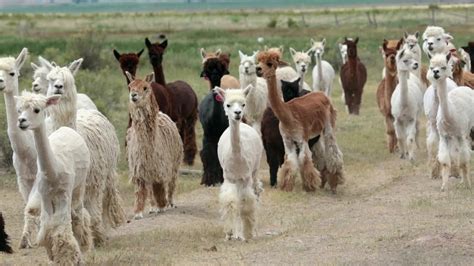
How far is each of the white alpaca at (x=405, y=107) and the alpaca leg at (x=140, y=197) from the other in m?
5.49

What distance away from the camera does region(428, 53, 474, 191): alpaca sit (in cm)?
1386

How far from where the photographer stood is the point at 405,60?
17.5 metres

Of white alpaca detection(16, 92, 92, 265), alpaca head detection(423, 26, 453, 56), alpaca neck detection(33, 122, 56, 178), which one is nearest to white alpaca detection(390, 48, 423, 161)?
alpaca head detection(423, 26, 453, 56)

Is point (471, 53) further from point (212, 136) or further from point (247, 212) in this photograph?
point (247, 212)

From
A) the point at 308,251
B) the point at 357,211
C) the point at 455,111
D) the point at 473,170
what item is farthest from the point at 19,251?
the point at 473,170

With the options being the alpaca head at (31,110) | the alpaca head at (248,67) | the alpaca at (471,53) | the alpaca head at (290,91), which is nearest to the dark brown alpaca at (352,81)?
the alpaca at (471,53)

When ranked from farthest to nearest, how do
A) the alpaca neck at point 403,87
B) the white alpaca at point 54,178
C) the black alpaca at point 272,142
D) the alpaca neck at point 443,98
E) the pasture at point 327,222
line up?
1. the alpaca neck at point 403,87
2. the black alpaca at point 272,142
3. the alpaca neck at point 443,98
4. the pasture at point 327,222
5. the white alpaca at point 54,178

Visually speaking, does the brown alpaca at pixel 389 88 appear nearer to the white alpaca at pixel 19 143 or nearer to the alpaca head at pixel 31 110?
the white alpaca at pixel 19 143

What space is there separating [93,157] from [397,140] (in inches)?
321

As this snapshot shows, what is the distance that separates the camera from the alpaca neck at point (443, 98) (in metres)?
13.9

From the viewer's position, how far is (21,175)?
10.9 metres

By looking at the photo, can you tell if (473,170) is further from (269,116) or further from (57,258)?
(57,258)

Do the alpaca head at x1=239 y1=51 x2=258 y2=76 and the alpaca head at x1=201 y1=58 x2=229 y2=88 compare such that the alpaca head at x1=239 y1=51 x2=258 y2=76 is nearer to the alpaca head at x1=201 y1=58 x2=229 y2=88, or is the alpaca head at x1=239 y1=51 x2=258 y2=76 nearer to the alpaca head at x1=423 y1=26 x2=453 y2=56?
the alpaca head at x1=201 y1=58 x2=229 y2=88

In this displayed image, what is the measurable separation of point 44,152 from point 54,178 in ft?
0.86
